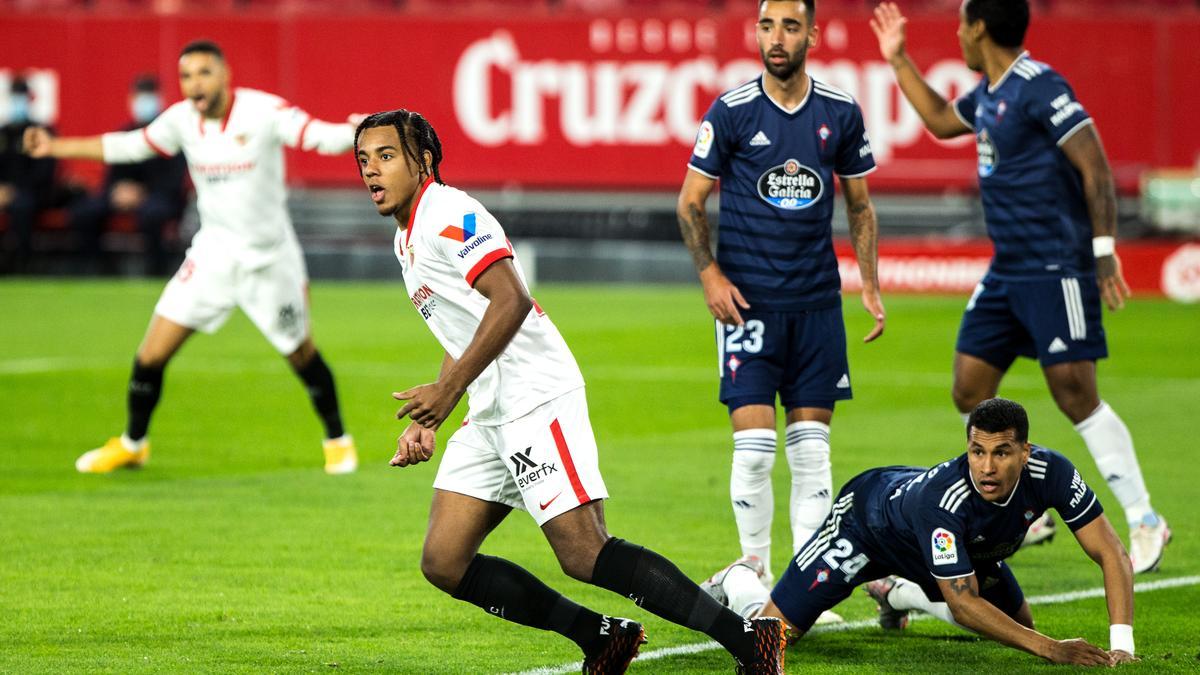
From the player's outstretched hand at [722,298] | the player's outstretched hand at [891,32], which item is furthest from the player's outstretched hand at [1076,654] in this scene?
the player's outstretched hand at [891,32]

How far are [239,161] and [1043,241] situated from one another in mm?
4643

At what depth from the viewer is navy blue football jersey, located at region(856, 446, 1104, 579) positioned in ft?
19.7

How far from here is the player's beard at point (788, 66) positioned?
7113mm

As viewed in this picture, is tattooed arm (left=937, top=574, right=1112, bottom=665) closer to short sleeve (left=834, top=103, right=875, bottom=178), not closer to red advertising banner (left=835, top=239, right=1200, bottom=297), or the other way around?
short sleeve (left=834, top=103, right=875, bottom=178)

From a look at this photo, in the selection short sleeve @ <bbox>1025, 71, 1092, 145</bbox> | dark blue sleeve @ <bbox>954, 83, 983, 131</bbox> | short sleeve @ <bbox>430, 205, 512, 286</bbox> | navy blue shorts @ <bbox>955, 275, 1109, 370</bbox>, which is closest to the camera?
short sleeve @ <bbox>430, 205, 512, 286</bbox>

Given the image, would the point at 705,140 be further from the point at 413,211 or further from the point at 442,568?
the point at 442,568

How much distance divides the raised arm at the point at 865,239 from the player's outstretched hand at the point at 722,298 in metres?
0.54

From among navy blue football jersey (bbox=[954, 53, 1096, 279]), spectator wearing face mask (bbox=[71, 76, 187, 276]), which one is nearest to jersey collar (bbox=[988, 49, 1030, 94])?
navy blue football jersey (bbox=[954, 53, 1096, 279])

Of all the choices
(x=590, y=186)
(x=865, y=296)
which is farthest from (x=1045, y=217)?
(x=590, y=186)

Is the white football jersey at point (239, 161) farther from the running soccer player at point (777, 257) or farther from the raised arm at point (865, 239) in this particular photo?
the raised arm at point (865, 239)

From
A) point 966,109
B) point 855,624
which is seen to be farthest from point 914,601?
point 966,109

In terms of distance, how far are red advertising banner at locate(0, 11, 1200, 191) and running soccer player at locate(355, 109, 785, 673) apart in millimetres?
18048

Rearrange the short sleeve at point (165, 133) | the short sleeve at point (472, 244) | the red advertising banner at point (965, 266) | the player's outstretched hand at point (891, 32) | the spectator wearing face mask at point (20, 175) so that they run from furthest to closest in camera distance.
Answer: the spectator wearing face mask at point (20, 175) → the red advertising banner at point (965, 266) → the short sleeve at point (165, 133) → the player's outstretched hand at point (891, 32) → the short sleeve at point (472, 244)

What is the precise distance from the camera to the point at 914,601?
672cm
